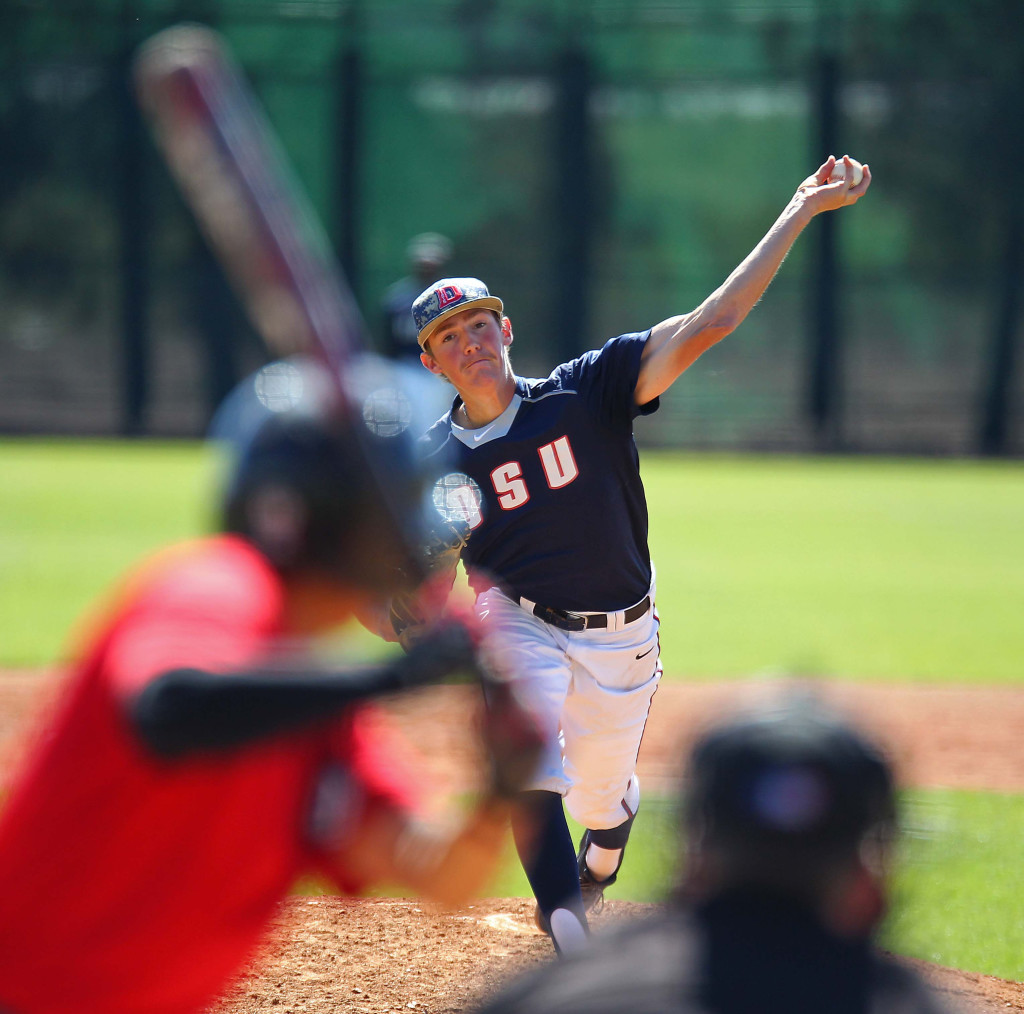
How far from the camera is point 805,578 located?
13.2 m

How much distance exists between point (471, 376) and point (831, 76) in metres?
23.3

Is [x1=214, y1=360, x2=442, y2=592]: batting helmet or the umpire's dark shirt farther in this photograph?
[x1=214, y1=360, x2=442, y2=592]: batting helmet

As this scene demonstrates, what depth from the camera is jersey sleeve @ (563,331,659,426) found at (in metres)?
4.18

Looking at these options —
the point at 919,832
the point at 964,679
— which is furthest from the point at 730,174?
the point at 919,832

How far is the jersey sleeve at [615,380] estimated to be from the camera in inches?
165

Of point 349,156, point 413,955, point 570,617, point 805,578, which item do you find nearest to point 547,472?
point 570,617

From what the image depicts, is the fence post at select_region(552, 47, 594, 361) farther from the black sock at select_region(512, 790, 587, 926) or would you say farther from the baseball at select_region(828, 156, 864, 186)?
the black sock at select_region(512, 790, 587, 926)

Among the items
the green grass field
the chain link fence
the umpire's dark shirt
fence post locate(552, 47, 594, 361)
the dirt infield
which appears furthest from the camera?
fence post locate(552, 47, 594, 361)

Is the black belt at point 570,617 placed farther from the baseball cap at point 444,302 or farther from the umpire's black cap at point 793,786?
the umpire's black cap at point 793,786

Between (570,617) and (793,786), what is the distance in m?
2.82

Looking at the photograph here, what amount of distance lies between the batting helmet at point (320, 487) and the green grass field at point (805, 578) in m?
0.54

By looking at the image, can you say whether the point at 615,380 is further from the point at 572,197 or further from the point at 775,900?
the point at 572,197

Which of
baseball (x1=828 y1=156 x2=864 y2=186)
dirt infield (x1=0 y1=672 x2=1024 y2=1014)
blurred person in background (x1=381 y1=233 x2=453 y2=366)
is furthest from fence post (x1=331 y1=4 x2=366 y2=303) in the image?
baseball (x1=828 y1=156 x2=864 y2=186)

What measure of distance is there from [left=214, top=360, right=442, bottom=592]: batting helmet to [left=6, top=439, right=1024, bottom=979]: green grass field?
54cm
